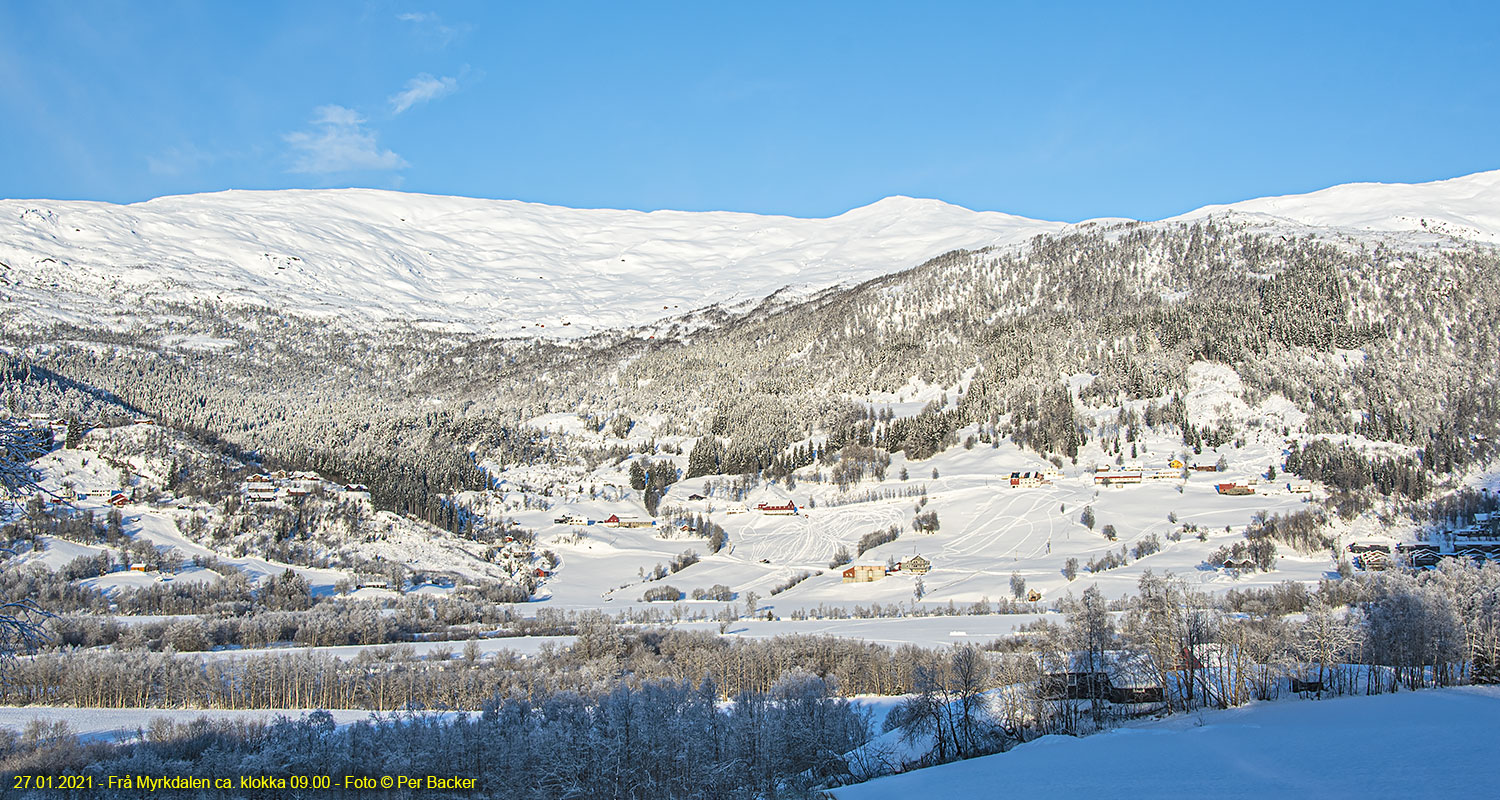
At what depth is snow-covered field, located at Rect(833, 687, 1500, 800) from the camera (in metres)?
20.0

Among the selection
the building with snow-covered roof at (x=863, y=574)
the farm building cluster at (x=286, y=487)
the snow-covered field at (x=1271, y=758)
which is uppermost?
the farm building cluster at (x=286, y=487)

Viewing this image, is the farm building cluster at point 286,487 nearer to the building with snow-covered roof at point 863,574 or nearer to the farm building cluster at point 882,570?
the building with snow-covered roof at point 863,574

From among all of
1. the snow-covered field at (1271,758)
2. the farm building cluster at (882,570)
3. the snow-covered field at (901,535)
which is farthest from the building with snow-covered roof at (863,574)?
the snow-covered field at (1271,758)

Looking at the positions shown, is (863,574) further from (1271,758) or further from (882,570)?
(1271,758)

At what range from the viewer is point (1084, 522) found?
102 metres

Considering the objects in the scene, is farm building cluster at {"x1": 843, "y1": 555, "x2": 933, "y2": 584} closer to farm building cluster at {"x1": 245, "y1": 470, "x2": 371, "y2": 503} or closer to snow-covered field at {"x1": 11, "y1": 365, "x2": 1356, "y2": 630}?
snow-covered field at {"x1": 11, "y1": 365, "x2": 1356, "y2": 630}

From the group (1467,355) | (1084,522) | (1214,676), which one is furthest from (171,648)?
(1467,355)

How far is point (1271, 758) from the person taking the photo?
902 inches

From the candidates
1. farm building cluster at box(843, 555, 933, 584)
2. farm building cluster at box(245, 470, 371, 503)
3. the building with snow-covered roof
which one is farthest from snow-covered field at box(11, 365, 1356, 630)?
farm building cluster at box(245, 470, 371, 503)

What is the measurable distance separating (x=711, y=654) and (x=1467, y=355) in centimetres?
12404

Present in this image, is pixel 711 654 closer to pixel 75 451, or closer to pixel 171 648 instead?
pixel 171 648

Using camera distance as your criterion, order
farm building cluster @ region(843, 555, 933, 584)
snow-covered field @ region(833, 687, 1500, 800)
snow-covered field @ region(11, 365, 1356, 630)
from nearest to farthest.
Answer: snow-covered field @ region(833, 687, 1500, 800), snow-covered field @ region(11, 365, 1356, 630), farm building cluster @ region(843, 555, 933, 584)

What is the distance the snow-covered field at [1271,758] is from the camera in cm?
2005

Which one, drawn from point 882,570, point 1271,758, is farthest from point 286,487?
point 1271,758
